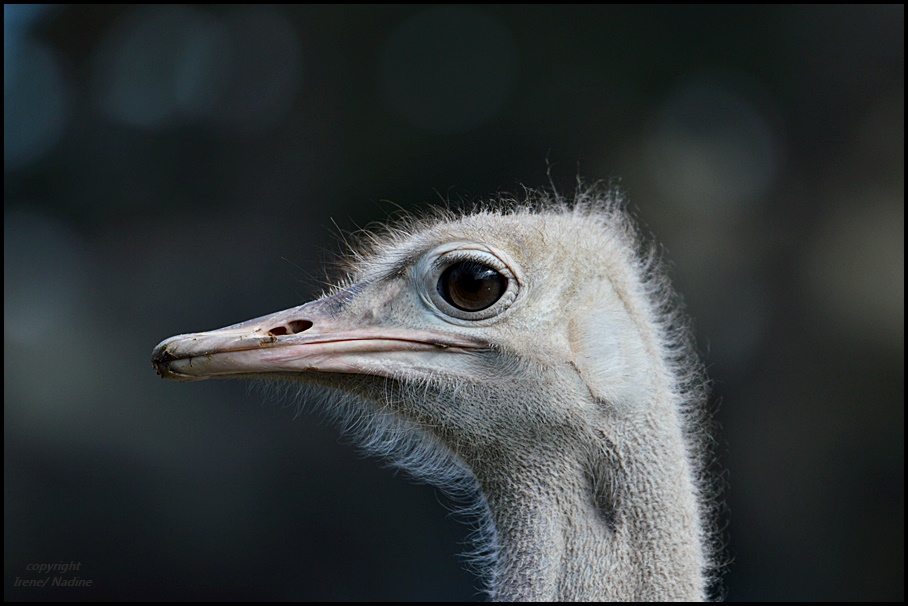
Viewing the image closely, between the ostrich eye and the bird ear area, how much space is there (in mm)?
186

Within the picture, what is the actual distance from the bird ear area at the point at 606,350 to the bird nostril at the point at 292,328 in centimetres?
57

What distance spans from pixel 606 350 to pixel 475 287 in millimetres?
327

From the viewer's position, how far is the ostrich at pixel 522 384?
1.86 m

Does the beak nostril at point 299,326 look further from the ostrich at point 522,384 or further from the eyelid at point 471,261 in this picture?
the eyelid at point 471,261

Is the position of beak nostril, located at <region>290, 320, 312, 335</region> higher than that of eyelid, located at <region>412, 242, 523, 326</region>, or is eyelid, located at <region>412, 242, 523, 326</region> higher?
eyelid, located at <region>412, 242, 523, 326</region>

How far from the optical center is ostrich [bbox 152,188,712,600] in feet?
6.12

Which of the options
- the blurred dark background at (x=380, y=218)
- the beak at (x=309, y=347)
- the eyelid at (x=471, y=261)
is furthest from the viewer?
the blurred dark background at (x=380, y=218)

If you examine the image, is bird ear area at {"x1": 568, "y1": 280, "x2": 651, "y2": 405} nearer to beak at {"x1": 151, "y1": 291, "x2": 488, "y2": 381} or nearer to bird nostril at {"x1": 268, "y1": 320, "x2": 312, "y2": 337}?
beak at {"x1": 151, "y1": 291, "x2": 488, "y2": 381}

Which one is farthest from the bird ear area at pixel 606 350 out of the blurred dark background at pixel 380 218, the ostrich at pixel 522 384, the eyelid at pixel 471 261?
the blurred dark background at pixel 380 218

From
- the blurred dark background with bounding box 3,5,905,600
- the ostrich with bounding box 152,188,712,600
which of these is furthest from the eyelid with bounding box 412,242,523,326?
the blurred dark background with bounding box 3,5,905,600

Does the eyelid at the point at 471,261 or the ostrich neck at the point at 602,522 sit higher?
the eyelid at the point at 471,261

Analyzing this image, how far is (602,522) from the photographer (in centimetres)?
192

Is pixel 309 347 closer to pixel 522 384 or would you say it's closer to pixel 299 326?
pixel 299 326

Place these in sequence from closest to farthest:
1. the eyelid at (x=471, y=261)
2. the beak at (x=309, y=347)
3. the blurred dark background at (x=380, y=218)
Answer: the beak at (x=309, y=347)
the eyelid at (x=471, y=261)
the blurred dark background at (x=380, y=218)
